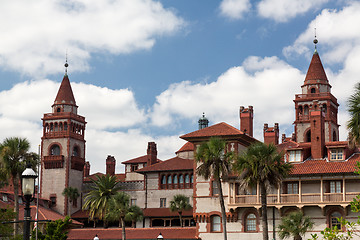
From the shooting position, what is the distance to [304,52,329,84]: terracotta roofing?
95688 mm

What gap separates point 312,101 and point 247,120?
2517cm

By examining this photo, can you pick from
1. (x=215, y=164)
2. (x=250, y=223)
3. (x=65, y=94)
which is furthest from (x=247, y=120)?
(x=65, y=94)

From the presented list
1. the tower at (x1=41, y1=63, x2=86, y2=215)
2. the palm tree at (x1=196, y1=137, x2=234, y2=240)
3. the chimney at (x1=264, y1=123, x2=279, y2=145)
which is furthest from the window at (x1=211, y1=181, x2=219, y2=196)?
the tower at (x1=41, y1=63, x2=86, y2=215)

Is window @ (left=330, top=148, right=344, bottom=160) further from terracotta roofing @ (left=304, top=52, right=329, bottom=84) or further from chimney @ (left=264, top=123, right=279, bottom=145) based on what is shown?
terracotta roofing @ (left=304, top=52, right=329, bottom=84)

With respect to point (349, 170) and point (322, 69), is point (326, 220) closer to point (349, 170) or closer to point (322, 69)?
point (349, 170)

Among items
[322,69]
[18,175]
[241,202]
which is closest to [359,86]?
[241,202]

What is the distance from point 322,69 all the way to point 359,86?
67.4m

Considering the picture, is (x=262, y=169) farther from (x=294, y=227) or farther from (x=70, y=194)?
(x=70, y=194)

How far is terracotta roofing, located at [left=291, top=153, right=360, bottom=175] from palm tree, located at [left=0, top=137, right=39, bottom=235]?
80.0 ft

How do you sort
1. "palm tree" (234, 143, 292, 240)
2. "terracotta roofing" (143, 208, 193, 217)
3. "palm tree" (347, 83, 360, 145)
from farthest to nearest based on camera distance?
"terracotta roofing" (143, 208, 193, 217), "palm tree" (234, 143, 292, 240), "palm tree" (347, 83, 360, 145)

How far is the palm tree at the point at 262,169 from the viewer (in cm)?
4975

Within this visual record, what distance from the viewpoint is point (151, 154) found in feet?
327

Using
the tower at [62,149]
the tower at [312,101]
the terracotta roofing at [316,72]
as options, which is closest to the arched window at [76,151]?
the tower at [62,149]

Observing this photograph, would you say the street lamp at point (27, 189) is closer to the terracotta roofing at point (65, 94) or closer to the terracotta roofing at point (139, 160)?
the terracotta roofing at point (65, 94)
